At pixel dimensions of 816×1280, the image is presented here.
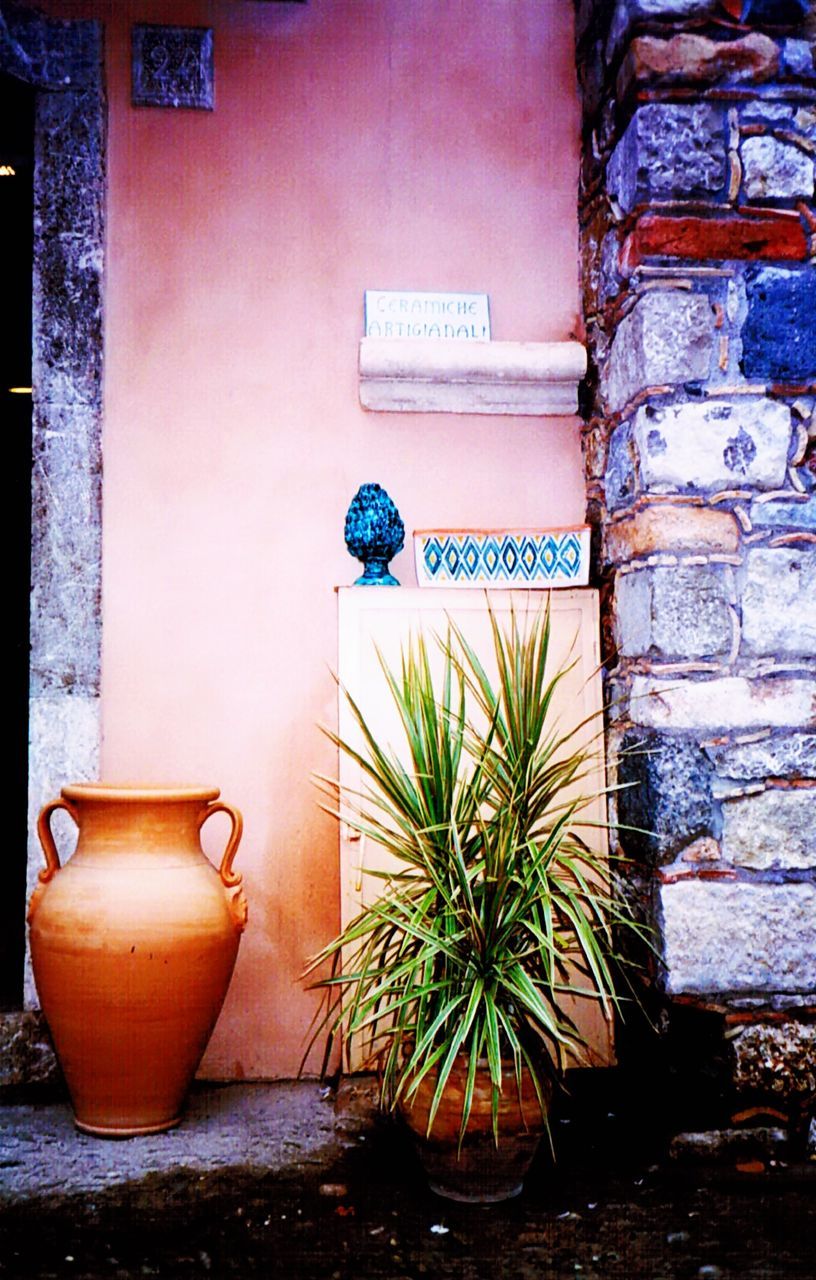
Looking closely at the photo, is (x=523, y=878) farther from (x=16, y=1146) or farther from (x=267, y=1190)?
(x=16, y=1146)

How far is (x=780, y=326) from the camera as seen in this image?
281 centimetres

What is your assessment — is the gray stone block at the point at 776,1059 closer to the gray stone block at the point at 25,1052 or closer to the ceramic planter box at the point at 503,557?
the ceramic planter box at the point at 503,557

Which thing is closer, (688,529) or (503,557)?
(688,529)

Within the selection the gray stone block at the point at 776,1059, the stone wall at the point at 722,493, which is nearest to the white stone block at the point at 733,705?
the stone wall at the point at 722,493

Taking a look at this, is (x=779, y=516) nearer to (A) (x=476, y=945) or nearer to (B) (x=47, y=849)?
(A) (x=476, y=945)

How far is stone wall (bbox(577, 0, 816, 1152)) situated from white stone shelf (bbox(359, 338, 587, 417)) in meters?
0.33

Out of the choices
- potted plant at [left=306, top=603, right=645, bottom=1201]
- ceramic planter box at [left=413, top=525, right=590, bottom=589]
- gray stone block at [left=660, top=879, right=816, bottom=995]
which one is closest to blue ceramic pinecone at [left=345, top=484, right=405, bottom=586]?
ceramic planter box at [left=413, top=525, right=590, bottom=589]

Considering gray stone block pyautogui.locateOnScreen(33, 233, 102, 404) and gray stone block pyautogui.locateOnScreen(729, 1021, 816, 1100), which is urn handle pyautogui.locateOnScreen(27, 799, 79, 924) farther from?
gray stone block pyautogui.locateOnScreen(729, 1021, 816, 1100)

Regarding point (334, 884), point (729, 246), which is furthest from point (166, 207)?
point (334, 884)

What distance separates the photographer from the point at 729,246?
281 cm

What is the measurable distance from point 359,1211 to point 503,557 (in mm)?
1581

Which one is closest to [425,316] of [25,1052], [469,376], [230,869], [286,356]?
[469,376]

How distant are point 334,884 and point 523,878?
869mm

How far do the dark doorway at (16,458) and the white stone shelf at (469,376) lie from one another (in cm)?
97
